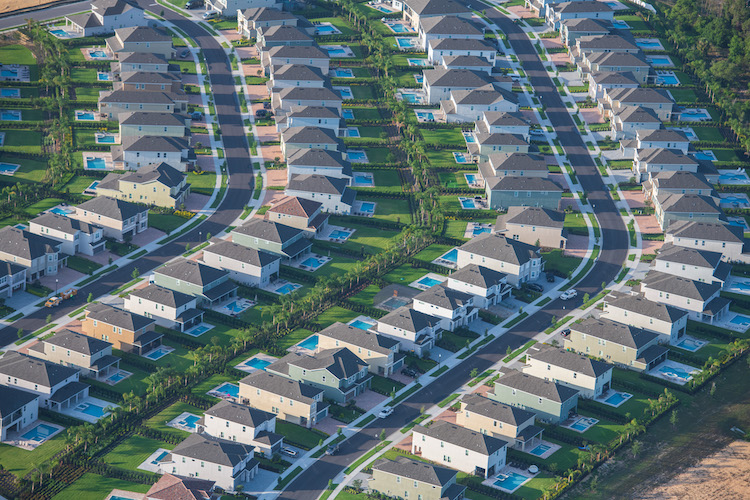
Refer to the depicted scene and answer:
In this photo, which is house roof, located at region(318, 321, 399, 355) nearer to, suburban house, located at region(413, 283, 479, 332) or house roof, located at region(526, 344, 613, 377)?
suburban house, located at region(413, 283, 479, 332)

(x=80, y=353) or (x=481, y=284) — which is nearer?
(x=80, y=353)

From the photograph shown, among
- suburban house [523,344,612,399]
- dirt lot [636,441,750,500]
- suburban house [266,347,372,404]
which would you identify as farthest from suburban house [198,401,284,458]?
dirt lot [636,441,750,500]

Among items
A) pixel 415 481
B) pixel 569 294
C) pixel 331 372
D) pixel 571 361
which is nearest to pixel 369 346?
pixel 331 372

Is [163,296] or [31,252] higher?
[31,252]

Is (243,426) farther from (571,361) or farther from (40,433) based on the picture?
(571,361)

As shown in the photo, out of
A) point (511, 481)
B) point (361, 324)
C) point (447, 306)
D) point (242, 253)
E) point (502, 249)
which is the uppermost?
point (502, 249)

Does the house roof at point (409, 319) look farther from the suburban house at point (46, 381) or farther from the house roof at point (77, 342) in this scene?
the suburban house at point (46, 381)

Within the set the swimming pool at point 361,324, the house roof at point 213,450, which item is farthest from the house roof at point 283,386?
the swimming pool at point 361,324
